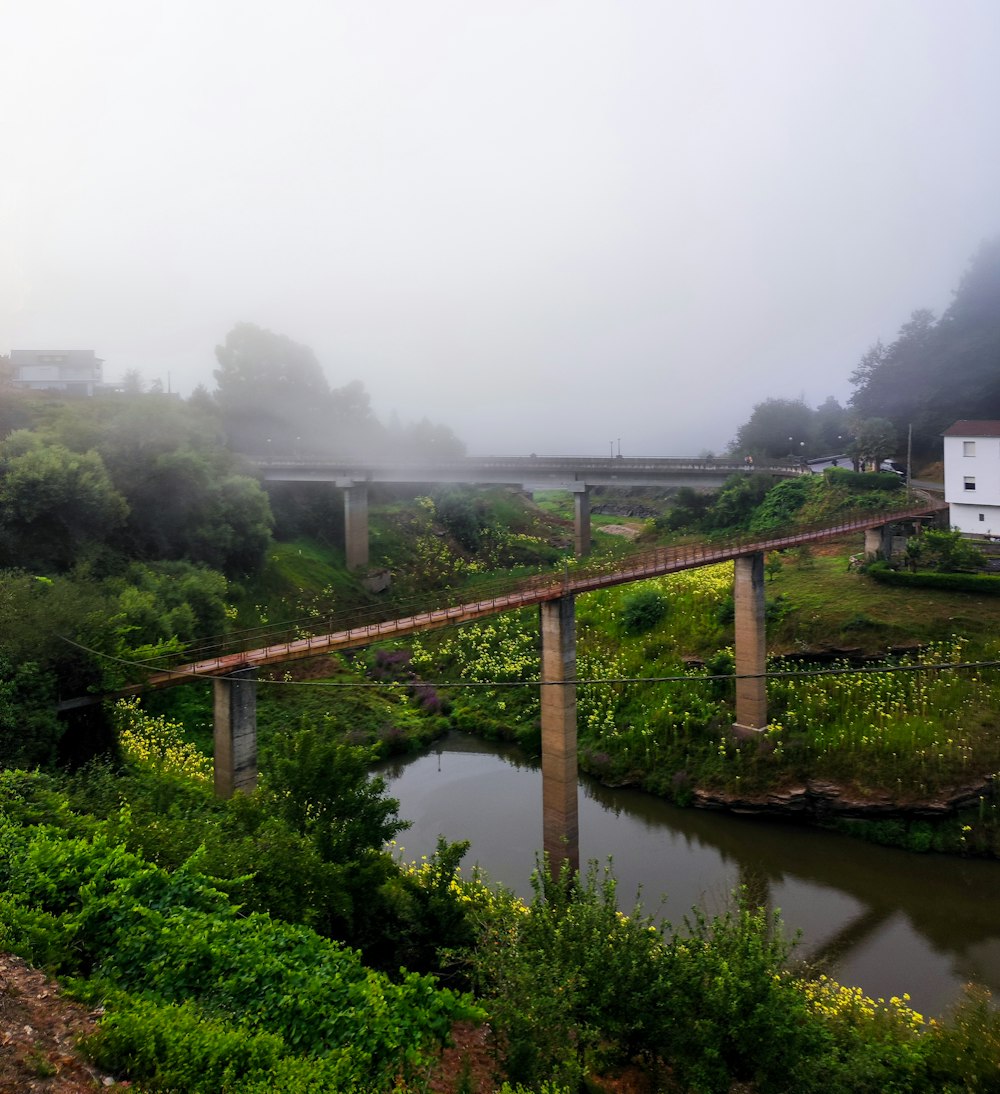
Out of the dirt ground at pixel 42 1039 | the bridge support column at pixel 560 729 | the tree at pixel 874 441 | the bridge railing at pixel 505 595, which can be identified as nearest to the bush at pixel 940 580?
Result: the bridge railing at pixel 505 595

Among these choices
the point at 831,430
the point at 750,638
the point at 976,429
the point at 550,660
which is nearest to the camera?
the point at 550,660

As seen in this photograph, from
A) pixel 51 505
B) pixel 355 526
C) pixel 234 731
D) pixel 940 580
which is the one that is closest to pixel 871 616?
pixel 940 580

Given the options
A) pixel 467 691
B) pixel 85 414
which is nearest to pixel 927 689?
pixel 467 691

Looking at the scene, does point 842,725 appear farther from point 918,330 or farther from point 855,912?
point 918,330

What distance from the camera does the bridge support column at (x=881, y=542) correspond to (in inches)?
1432

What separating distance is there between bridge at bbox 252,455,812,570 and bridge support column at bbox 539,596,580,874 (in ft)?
91.5

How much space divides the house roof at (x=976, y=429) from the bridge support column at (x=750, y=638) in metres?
20.3

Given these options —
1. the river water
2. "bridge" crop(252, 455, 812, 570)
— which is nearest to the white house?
"bridge" crop(252, 455, 812, 570)

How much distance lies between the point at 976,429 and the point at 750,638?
2249 centimetres

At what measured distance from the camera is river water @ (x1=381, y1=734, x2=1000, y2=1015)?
18.0 meters

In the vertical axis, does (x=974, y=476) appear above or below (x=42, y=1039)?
above

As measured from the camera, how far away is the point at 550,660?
21047mm

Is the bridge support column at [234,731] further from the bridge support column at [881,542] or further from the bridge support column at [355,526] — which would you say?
the bridge support column at [881,542]

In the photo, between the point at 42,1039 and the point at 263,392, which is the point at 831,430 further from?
the point at 42,1039
